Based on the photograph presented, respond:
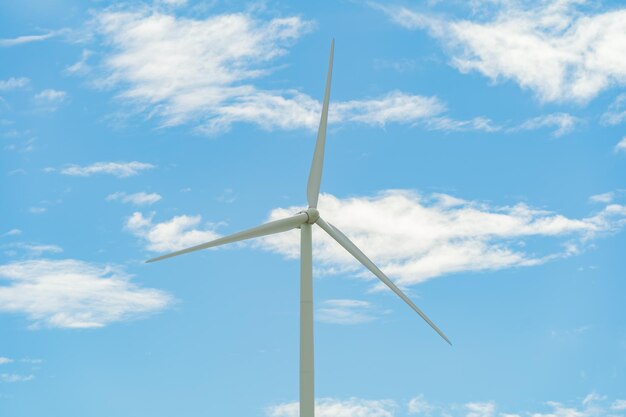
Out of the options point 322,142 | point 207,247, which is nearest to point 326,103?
point 322,142

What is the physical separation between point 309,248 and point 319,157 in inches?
189

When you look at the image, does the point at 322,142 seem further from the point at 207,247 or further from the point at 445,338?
the point at 445,338

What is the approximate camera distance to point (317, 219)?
121 feet

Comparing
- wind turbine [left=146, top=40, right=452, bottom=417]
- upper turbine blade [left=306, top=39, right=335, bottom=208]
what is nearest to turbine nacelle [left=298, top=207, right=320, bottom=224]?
wind turbine [left=146, top=40, right=452, bottom=417]

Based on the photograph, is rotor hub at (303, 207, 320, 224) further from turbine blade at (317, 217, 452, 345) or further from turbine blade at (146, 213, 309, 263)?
turbine blade at (317, 217, 452, 345)

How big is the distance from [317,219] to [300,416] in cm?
786

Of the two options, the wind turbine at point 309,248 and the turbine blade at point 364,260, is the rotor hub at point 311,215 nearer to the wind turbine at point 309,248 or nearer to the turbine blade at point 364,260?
the wind turbine at point 309,248

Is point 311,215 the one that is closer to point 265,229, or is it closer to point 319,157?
point 265,229

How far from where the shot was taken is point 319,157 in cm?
3912

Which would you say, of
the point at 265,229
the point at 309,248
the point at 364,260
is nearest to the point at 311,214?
the point at 309,248

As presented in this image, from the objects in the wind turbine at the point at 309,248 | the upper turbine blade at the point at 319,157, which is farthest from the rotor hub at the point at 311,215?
the upper turbine blade at the point at 319,157

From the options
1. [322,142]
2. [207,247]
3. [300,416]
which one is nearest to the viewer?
[300,416]

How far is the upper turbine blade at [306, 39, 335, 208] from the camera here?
37.6m

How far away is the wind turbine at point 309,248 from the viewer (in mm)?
34312
